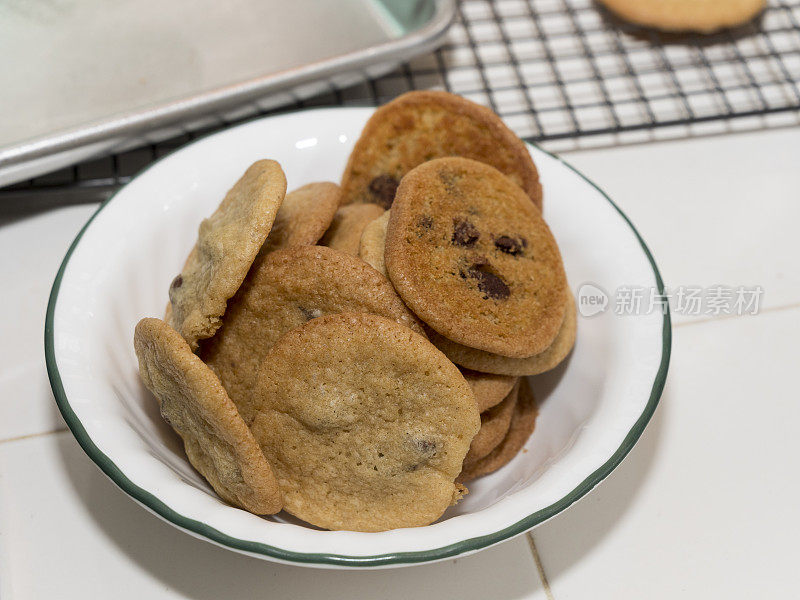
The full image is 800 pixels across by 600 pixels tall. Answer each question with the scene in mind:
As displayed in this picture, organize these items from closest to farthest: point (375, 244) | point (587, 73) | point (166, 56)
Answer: point (375, 244) → point (166, 56) → point (587, 73)

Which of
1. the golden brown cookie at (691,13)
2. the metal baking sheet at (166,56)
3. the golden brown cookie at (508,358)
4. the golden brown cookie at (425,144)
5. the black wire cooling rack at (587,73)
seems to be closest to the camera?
the golden brown cookie at (508,358)

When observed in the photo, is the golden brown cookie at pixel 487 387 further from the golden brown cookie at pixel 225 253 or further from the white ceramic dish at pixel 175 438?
the golden brown cookie at pixel 225 253

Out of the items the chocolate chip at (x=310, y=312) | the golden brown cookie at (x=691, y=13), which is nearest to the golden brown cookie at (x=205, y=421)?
the chocolate chip at (x=310, y=312)

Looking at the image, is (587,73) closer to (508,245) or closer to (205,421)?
(508,245)

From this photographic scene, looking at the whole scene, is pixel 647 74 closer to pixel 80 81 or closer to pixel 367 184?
pixel 367 184

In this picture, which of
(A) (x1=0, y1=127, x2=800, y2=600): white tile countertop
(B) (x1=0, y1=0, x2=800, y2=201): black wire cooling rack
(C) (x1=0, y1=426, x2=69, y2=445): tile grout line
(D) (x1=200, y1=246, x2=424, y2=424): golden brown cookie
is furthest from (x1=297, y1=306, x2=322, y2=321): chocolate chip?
(B) (x1=0, y1=0, x2=800, y2=201): black wire cooling rack

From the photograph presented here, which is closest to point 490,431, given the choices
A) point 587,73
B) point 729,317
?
point 729,317

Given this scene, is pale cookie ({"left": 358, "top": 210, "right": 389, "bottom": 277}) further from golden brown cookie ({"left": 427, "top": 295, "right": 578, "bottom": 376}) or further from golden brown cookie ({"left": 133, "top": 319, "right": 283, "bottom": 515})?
golden brown cookie ({"left": 133, "top": 319, "right": 283, "bottom": 515})

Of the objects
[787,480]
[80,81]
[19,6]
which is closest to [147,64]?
[80,81]
